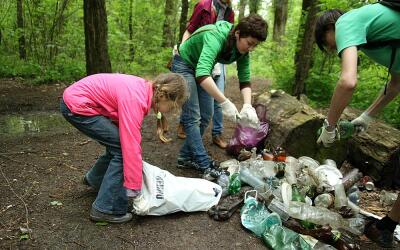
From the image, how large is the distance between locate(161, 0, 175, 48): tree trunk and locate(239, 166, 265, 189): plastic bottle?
30.7 feet

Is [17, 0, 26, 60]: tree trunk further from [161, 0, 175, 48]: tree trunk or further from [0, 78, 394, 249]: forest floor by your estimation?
[0, 78, 394, 249]: forest floor

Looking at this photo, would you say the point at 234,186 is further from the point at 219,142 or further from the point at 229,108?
the point at 219,142

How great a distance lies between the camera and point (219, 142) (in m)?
5.00

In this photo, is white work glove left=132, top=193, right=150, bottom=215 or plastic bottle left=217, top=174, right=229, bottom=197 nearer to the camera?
white work glove left=132, top=193, right=150, bottom=215

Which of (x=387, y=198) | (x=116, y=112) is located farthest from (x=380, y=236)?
(x=116, y=112)

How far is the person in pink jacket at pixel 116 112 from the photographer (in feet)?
9.07

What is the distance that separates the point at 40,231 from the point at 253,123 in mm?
2133

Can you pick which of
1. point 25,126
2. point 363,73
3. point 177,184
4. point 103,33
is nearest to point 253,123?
point 177,184

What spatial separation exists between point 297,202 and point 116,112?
5.56 feet

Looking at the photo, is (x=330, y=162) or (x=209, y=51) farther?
(x=330, y=162)

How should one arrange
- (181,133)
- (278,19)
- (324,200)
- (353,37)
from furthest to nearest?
(278,19) < (181,133) < (324,200) < (353,37)

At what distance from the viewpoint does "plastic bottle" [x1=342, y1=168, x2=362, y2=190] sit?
3.78 metres

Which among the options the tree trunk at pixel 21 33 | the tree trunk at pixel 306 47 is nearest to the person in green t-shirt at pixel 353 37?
the tree trunk at pixel 306 47

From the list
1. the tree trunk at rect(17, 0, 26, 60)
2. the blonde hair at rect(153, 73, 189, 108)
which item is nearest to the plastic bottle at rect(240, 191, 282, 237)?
the blonde hair at rect(153, 73, 189, 108)
